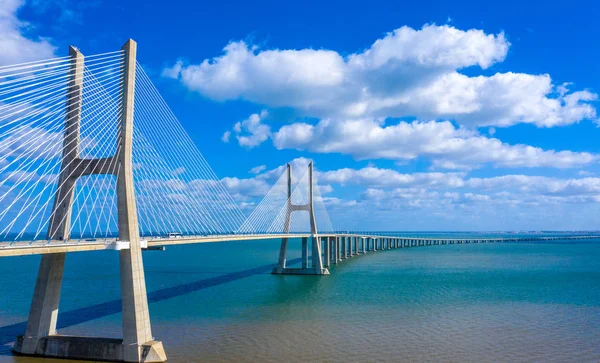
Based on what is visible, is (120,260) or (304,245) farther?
(304,245)

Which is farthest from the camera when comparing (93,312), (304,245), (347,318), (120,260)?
(304,245)

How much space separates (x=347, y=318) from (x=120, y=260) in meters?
14.3

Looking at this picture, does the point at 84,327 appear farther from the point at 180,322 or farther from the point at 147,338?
the point at 147,338

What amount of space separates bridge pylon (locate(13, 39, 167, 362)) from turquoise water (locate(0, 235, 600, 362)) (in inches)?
45.7

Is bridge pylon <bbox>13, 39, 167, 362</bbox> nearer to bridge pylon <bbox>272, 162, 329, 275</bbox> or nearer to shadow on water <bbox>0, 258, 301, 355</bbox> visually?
shadow on water <bbox>0, 258, 301, 355</bbox>

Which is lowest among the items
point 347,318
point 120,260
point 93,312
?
point 347,318

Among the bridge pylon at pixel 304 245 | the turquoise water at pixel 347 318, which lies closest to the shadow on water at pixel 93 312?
the turquoise water at pixel 347 318

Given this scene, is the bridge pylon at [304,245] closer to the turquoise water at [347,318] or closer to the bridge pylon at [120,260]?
the turquoise water at [347,318]

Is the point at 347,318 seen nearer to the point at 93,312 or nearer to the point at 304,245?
the point at 93,312

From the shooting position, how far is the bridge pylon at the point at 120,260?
19.4m

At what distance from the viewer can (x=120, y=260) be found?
792 inches

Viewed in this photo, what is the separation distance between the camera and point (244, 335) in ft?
79.6

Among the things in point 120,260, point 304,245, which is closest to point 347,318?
point 120,260

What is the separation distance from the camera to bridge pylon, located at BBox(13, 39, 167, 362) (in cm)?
1939
